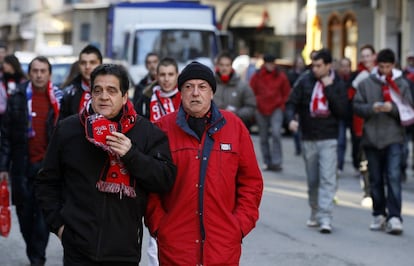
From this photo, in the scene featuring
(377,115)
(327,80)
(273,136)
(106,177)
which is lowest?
(273,136)

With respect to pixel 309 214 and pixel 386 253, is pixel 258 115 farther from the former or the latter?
pixel 386 253

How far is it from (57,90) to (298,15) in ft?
109

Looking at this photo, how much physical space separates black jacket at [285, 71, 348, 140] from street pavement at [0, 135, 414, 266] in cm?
110

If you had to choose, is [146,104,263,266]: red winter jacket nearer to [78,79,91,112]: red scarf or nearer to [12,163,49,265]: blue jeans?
[78,79,91,112]: red scarf

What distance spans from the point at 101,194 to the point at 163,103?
3398mm

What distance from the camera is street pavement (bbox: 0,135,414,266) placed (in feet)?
31.1

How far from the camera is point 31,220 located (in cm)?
914

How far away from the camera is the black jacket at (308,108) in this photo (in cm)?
1102

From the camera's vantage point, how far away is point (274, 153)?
57.6ft

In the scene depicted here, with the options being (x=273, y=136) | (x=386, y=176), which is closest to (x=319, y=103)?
(x=386, y=176)

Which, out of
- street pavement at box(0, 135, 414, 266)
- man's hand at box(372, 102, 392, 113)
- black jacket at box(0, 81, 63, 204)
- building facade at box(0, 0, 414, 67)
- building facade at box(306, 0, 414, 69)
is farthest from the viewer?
building facade at box(306, 0, 414, 69)

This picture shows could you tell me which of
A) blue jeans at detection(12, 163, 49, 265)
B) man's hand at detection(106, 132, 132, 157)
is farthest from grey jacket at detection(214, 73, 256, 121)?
man's hand at detection(106, 132, 132, 157)

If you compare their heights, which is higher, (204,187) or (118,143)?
(118,143)

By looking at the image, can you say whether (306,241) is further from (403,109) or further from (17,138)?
(17,138)
